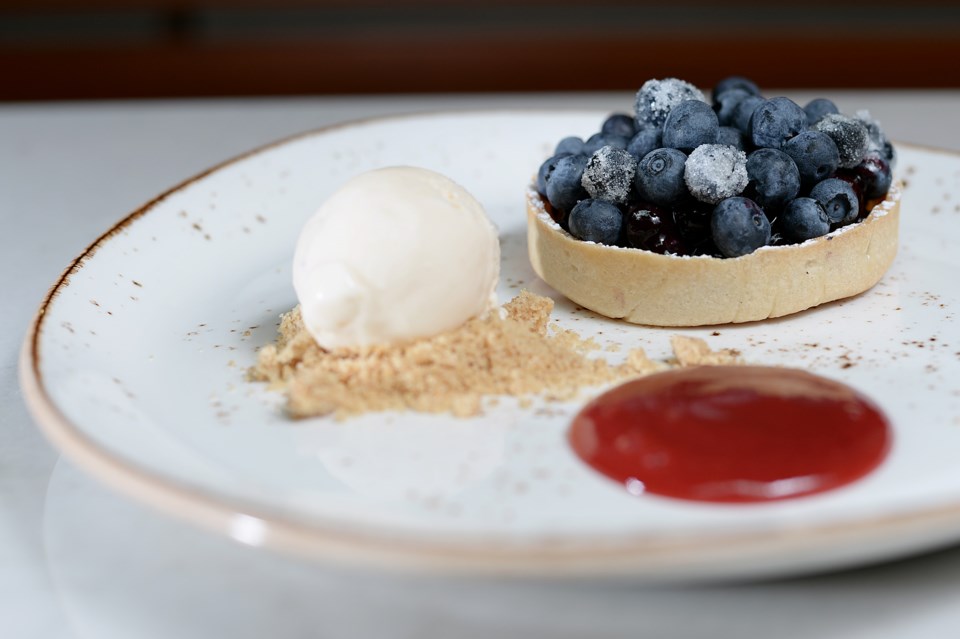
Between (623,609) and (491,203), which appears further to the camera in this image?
(491,203)

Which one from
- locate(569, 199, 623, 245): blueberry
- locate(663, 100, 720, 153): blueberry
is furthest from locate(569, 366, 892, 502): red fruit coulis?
locate(663, 100, 720, 153): blueberry

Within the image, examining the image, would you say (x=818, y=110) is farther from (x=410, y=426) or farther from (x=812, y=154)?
(x=410, y=426)

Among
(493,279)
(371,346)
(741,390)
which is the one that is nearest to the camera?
(741,390)

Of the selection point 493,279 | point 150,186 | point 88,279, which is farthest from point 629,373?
point 150,186

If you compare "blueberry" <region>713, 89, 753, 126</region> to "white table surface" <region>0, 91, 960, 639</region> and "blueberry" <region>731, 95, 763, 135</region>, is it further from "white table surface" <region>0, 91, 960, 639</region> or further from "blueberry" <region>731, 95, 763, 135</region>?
"white table surface" <region>0, 91, 960, 639</region>

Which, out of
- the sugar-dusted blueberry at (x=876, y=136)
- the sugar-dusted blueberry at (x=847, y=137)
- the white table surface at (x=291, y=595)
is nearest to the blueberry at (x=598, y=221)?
the sugar-dusted blueberry at (x=847, y=137)

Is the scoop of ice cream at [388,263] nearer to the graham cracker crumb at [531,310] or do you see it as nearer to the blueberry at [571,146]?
the graham cracker crumb at [531,310]

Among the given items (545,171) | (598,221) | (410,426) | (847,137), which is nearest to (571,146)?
(545,171)

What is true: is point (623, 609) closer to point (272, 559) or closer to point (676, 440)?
point (676, 440)
